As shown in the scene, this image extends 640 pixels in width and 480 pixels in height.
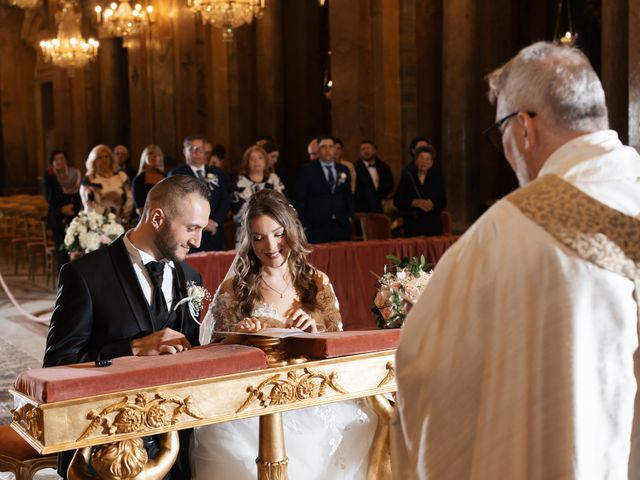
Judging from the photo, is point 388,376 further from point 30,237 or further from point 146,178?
point 30,237

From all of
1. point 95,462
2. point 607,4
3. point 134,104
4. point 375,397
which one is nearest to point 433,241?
point 607,4

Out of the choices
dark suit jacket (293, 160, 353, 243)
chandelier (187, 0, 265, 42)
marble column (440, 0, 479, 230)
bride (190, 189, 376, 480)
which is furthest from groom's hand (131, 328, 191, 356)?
chandelier (187, 0, 265, 42)

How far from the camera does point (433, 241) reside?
8.78 metres

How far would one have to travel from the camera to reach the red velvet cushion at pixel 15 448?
3.67 m

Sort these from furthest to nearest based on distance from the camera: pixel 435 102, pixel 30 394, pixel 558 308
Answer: pixel 435 102 < pixel 30 394 < pixel 558 308

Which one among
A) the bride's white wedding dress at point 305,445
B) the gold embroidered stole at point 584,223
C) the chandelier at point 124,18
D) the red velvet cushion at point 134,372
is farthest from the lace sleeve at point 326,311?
the chandelier at point 124,18

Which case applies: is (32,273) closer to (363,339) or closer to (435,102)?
(435,102)

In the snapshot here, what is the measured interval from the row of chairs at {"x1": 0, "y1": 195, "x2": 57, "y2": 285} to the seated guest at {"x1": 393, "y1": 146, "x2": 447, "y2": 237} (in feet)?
21.6

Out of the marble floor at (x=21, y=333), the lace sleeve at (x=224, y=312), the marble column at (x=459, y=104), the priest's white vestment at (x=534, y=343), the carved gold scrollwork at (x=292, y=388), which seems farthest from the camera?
the marble column at (x=459, y=104)

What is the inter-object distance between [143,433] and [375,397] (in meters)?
1.28

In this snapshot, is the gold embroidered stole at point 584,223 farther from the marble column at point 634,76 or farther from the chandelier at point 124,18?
the chandelier at point 124,18

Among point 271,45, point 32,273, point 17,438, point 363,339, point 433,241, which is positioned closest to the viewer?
point 363,339

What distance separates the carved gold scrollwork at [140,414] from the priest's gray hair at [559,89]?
4.78 ft

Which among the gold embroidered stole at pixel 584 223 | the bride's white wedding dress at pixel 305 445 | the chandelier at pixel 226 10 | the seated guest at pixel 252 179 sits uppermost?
the chandelier at pixel 226 10
